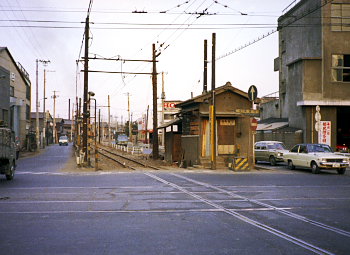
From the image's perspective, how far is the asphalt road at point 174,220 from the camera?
732 centimetres

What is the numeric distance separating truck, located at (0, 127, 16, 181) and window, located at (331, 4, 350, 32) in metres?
30.0

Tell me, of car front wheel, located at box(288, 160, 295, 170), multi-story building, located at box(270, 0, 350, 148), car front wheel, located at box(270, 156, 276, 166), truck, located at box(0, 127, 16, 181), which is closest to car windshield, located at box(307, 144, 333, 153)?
car front wheel, located at box(288, 160, 295, 170)

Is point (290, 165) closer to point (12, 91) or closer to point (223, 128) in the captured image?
point (223, 128)

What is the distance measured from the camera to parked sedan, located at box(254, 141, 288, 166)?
1260 inches

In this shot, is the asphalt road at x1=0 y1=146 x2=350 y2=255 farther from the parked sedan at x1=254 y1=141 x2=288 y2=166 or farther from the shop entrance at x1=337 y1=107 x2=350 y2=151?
the shop entrance at x1=337 y1=107 x2=350 y2=151

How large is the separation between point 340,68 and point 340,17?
4530 mm

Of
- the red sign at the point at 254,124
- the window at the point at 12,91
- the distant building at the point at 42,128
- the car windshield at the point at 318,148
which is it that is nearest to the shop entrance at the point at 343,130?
the car windshield at the point at 318,148

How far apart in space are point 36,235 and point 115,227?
5.30 ft

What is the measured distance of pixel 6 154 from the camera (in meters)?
19.1

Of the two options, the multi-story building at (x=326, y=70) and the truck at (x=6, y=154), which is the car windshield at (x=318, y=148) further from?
the truck at (x=6, y=154)

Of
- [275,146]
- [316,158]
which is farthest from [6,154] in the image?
[275,146]

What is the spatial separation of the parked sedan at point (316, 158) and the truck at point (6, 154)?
53.3 feet

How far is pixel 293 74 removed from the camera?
4103cm

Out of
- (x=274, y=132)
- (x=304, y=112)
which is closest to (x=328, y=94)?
(x=304, y=112)
